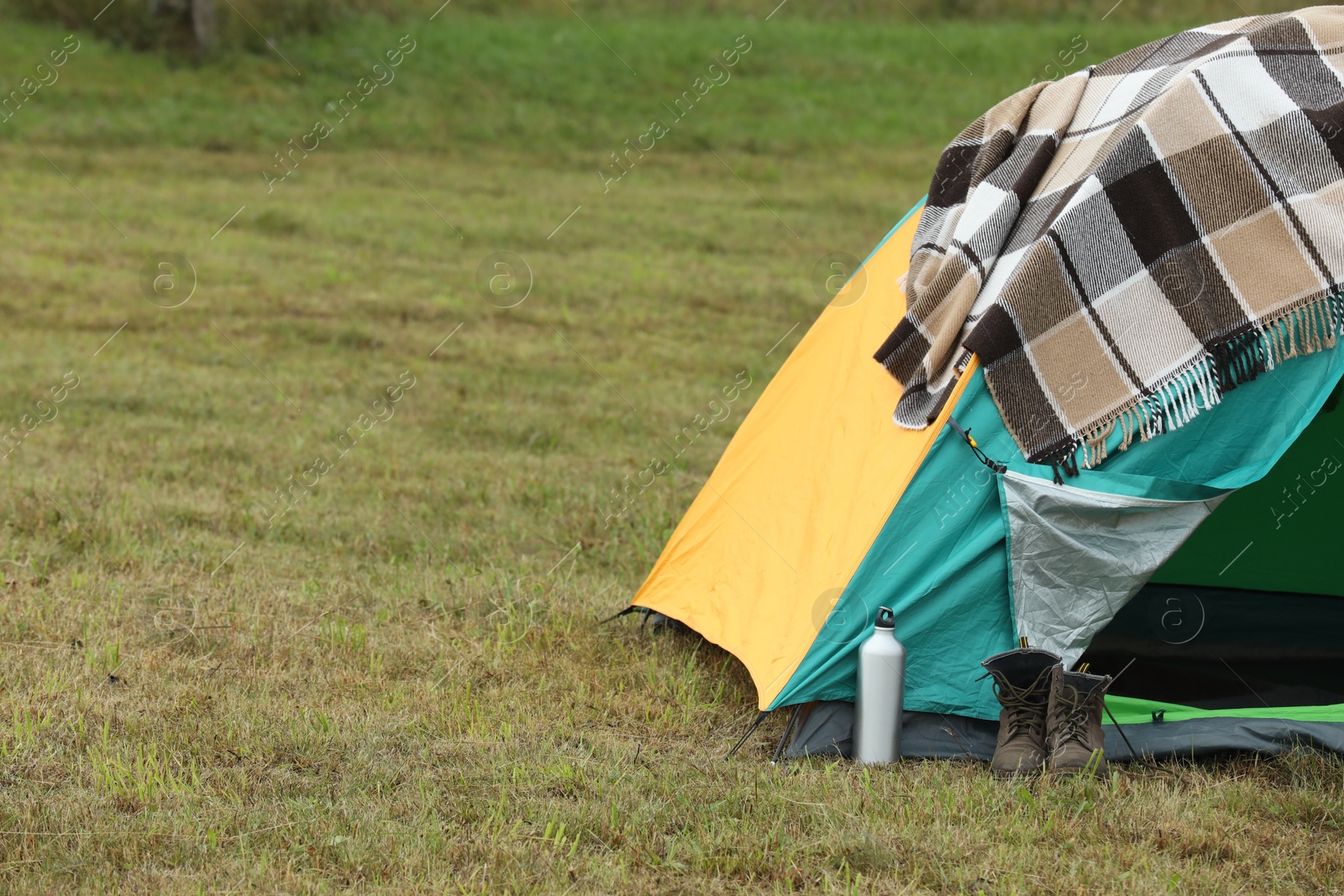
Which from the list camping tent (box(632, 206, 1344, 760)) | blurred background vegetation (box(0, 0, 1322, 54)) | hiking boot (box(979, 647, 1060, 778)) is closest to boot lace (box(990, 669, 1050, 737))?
hiking boot (box(979, 647, 1060, 778))

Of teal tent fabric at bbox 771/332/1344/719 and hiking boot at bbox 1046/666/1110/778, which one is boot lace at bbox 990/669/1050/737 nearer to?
hiking boot at bbox 1046/666/1110/778

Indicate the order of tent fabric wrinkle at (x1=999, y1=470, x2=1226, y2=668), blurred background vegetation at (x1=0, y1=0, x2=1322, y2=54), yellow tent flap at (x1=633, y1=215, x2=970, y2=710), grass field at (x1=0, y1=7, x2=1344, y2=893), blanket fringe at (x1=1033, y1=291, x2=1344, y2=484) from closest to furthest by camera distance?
grass field at (x1=0, y1=7, x2=1344, y2=893)
blanket fringe at (x1=1033, y1=291, x2=1344, y2=484)
tent fabric wrinkle at (x1=999, y1=470, x2=1226, y2=668)
yellow tent flap at (x1=633, y1=215, x2=970, y2=710)
blurred background vegetation at (x1=0, y1=0, x2=1322, y2=54)

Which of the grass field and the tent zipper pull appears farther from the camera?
the tent zipper pull

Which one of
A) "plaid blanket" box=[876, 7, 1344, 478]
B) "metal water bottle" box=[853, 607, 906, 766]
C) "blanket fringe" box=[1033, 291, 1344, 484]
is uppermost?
"plaid blanket" box=[876, 7, 1344, 478]

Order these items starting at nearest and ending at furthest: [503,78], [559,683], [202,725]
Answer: [202,725], [559,683], [503,78]

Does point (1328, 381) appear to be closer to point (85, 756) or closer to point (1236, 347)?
point (1236, 347)

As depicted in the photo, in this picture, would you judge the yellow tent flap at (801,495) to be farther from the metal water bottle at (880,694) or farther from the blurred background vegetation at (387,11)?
the blurred background vegetation at (387,11)

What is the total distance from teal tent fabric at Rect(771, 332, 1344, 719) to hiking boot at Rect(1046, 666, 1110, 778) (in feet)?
0.91

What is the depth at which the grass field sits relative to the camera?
3115mm

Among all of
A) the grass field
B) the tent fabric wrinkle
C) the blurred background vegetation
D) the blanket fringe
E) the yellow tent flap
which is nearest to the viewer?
the grass field

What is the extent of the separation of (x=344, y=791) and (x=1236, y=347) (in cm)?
282

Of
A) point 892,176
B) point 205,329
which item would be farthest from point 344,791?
point 892,176

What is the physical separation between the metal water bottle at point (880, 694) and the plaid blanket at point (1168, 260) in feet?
2.22

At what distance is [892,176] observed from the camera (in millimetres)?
15625
